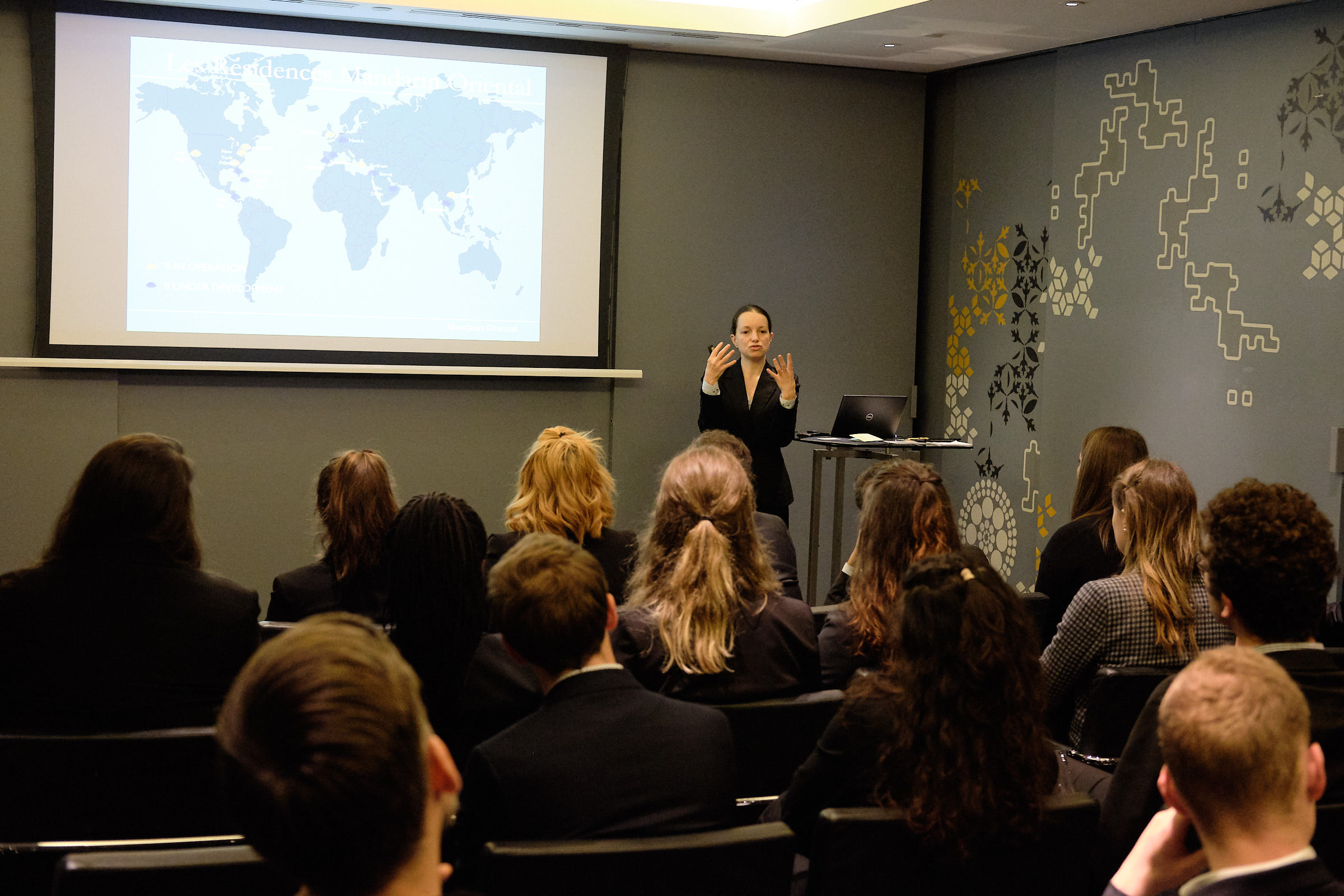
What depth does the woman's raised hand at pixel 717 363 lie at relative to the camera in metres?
5.58

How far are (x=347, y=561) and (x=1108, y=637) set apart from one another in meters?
1.91

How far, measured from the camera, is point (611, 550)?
3.31m

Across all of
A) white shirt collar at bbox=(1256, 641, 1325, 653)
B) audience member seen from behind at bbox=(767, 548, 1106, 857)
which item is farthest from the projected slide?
white shirt collar at bbox=(1256, 641, 1325, 653)

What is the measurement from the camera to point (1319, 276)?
454 centimetres

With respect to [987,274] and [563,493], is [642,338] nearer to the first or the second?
[987,274]

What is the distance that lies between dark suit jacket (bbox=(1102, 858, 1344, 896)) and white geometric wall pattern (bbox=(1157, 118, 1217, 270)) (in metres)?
4.35

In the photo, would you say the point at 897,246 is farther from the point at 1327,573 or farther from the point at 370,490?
the point at 1327,573

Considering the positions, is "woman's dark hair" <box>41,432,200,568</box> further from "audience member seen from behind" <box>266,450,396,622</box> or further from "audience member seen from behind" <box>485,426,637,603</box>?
"audience member seen from behind" <box>485,426,637,603</box>

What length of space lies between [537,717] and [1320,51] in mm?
4331

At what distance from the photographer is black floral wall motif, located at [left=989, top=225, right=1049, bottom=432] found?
600 centimetres

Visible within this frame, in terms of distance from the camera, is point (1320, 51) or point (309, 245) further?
point (309, 245)

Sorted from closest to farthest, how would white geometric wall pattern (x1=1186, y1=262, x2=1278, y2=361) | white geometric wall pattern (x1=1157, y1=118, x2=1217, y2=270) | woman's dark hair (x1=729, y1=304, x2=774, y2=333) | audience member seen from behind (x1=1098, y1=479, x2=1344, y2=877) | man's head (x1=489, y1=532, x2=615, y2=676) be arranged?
man's head (x1=489, y1=532, x2=615, y2=676), audience member seen from behind (x1=1098, y1=479, x2=1344, y2=877), white geometric wall pattern (x1=1186, y1=262, x2=1278, y2=361), white geometric wall pattern (x1=1157, y1=118, x2=1217, y2=270), woman's dark hair (x1=729, y1=304, x2=774, y2=333)

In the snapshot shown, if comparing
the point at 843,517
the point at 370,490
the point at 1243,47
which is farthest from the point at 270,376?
the point at 1243,47

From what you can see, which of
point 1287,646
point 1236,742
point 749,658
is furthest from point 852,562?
point 1236,742
